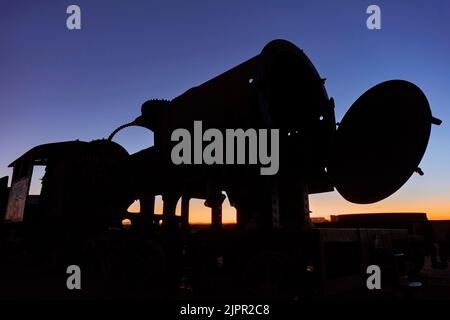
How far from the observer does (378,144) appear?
4.08 meters

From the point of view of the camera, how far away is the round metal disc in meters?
3.83

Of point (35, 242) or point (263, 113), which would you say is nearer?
point (263, 113)

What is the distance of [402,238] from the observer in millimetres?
4355

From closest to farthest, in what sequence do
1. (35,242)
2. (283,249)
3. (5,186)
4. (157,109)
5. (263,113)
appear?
1. (283,249)
2. (263,113)
3. (157,109)
4. (35,242)
5. (5,186)

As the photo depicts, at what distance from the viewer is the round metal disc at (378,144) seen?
383 centimetres

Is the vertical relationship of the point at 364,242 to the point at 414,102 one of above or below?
below

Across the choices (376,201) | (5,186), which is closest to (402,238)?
(376,201)

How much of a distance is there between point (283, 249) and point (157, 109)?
3.19 metres

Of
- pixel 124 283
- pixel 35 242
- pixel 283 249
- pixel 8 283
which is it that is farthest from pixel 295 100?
pixel 35 242

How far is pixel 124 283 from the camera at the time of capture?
535 cm

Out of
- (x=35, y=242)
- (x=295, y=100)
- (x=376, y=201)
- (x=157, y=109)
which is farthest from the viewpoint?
(x=35, y=242)

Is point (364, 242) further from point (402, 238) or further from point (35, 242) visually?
point (35, 242)

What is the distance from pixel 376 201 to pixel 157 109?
3508 millimetres

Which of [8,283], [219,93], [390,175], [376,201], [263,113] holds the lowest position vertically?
[8,283]
